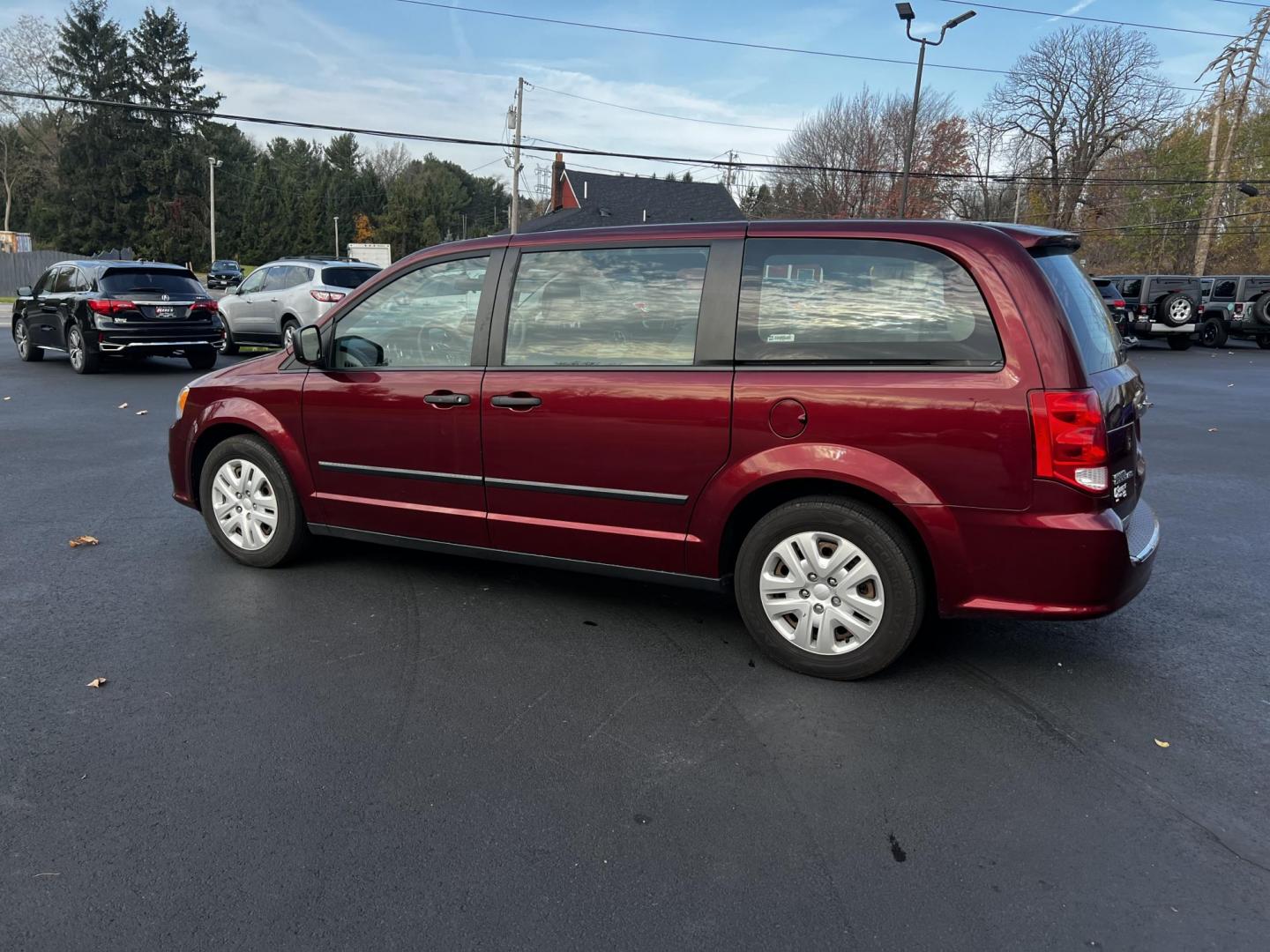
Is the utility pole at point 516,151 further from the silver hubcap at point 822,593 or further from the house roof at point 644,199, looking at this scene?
the silver hubcap at point 822,593

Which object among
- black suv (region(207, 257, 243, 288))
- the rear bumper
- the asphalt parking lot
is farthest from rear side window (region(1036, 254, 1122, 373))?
black suv (region(207, 257, 243, 288))

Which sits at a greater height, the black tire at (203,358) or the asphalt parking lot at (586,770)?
the black tire at (203,358)

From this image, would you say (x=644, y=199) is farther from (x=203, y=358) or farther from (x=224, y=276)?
(x=203, y=358)

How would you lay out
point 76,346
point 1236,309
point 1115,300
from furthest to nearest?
1. point 1236,309
2. point 1115,300
3. point 76,346

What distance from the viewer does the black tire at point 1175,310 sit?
82.1 ft

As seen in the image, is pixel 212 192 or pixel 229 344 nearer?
pixel 229 344

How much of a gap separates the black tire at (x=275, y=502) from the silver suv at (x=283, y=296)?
1091cm

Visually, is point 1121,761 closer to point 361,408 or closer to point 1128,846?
point 1128,846

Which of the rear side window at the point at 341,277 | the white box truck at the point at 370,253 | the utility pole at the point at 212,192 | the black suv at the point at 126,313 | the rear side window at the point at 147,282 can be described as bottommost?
the black suv at the point at 126,313

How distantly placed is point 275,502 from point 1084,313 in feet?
13.4

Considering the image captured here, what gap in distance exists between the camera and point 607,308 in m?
4.21

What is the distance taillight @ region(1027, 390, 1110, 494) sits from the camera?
3355 millimetres

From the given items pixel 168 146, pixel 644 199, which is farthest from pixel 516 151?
pixel 168 146

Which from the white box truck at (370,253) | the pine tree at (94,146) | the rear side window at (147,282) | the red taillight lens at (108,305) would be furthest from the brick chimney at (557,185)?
the red taillight lens at (108,305)
